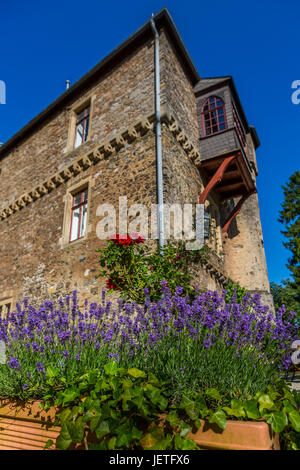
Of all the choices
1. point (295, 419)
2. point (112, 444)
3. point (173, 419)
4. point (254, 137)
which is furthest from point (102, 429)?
point (254, 137)

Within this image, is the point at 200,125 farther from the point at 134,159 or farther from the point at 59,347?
the point at 59,347

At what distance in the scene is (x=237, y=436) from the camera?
127 cm

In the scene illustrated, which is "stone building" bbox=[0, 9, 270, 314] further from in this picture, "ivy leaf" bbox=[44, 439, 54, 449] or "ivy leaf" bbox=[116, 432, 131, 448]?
"ivy leaf" bbox=[116, 432, 131, 448]

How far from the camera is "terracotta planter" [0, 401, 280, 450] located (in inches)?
49.4

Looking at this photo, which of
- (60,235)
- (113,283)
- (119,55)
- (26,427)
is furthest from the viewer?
(119,55)

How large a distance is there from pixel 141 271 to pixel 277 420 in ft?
12.1

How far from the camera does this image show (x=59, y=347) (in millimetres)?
2270

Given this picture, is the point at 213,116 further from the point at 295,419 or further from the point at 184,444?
the point at 184,444

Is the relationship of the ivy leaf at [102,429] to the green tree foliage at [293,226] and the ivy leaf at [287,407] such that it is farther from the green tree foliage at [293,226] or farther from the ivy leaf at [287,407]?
the green tree foliage at [293,226]

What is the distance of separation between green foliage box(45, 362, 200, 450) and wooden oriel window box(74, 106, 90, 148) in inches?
320

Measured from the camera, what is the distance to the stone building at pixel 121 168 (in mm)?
6516

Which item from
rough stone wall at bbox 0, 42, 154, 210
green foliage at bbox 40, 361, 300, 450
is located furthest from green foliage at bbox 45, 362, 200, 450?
rough stone wall at bbox 0, 42, 154, 210
